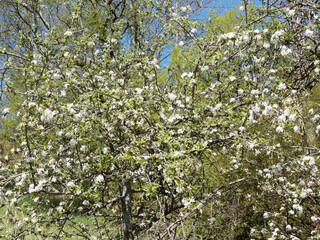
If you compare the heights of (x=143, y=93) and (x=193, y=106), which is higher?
(x=143, y=93)

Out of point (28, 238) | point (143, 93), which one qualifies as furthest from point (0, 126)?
point (143, 93)

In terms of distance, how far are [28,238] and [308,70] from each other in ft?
17.8

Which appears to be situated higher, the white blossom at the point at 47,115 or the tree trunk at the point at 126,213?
the white blossom at the point at 47,115

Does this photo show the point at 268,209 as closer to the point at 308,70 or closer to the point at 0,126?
A: the point at 308,70

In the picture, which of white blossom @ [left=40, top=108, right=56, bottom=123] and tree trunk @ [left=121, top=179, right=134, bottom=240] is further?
tree trunk @ [left=121, top=179, right=134, bottom=240]

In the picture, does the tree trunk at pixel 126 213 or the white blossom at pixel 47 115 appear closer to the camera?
the white blossom at pixel 47 115

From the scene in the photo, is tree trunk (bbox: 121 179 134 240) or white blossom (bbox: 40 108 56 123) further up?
white blossom (bbox: 40 108 56 123)

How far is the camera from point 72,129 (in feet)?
8.67

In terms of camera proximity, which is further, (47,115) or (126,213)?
(126,213)

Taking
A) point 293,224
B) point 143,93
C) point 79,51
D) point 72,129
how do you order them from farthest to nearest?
point 293,224 < point 79,51 < point 143,93 < point 72,129

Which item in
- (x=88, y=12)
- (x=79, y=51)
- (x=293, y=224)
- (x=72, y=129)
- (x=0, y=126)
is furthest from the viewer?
(x=0, y=126)

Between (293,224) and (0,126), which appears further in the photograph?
(0,126)

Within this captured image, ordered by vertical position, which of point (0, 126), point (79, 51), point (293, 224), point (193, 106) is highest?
point (0, 126)

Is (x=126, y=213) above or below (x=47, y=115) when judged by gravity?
below
